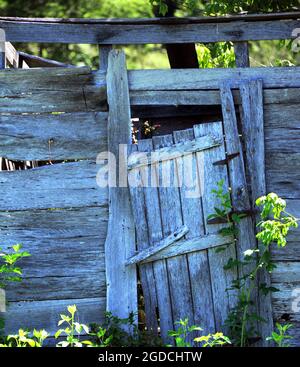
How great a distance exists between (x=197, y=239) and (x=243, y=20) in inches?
81.1

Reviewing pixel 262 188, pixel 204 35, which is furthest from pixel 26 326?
Result: pixel 204 35

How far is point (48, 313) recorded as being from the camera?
745cm

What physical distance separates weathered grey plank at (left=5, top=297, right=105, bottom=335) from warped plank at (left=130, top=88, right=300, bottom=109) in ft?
Result: 5.97

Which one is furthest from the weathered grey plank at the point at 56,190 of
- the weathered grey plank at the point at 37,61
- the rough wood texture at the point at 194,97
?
the weathered grey plank at the point at 37,61

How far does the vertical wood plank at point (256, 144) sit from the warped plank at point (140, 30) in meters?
0.56

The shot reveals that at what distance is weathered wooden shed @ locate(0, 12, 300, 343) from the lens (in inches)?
291

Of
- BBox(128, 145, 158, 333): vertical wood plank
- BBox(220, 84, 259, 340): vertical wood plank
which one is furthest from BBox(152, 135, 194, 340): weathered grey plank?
BBox(220, 84, 259, 340): vertical wood plank

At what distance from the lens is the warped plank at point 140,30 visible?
7.65m

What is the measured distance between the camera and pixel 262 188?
7422mm

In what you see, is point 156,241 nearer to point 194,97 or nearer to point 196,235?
point 196,235

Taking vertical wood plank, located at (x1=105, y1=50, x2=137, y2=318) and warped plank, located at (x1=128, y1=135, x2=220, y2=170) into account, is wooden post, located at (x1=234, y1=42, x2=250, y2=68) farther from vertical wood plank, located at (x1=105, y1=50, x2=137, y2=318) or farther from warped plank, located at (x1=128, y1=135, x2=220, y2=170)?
vertical wood plank, located at (x1=105, y1=50, x2=137, y2=318)
